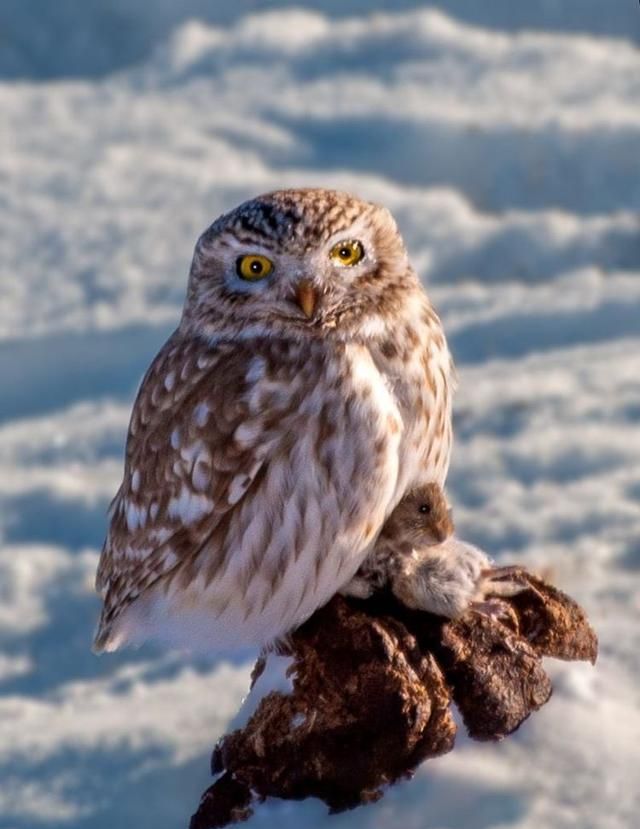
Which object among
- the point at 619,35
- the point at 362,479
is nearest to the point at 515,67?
the point at 619,35

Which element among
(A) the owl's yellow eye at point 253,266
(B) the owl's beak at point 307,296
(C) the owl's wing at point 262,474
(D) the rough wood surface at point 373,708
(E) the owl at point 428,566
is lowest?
(D) the rough wood surface at point 373,708

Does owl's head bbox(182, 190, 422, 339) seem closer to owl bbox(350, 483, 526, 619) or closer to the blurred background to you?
owl bbox(350, 483, 526, 619)

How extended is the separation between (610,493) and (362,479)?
161 centimetres

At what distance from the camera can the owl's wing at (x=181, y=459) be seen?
10.8 feet

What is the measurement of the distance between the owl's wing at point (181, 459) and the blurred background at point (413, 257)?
435 mm

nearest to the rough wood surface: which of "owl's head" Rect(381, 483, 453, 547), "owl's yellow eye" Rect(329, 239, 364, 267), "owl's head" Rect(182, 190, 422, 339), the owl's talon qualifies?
the owl's talon

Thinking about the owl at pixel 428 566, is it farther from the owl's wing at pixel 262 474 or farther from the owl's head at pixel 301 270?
the owl's head at pixel 301 270

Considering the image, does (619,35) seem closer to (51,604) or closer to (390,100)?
(390,100)

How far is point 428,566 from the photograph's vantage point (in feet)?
10.6

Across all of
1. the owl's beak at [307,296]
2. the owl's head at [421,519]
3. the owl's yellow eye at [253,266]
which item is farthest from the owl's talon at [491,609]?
the owl's yellow eye at [253,266]

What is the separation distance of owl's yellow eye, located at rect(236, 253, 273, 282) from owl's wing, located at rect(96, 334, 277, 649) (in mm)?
174

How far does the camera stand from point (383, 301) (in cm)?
333

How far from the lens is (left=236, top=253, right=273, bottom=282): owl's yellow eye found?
3221 millimetres

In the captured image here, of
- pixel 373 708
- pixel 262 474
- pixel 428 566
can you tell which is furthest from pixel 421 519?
pixel 373 708
